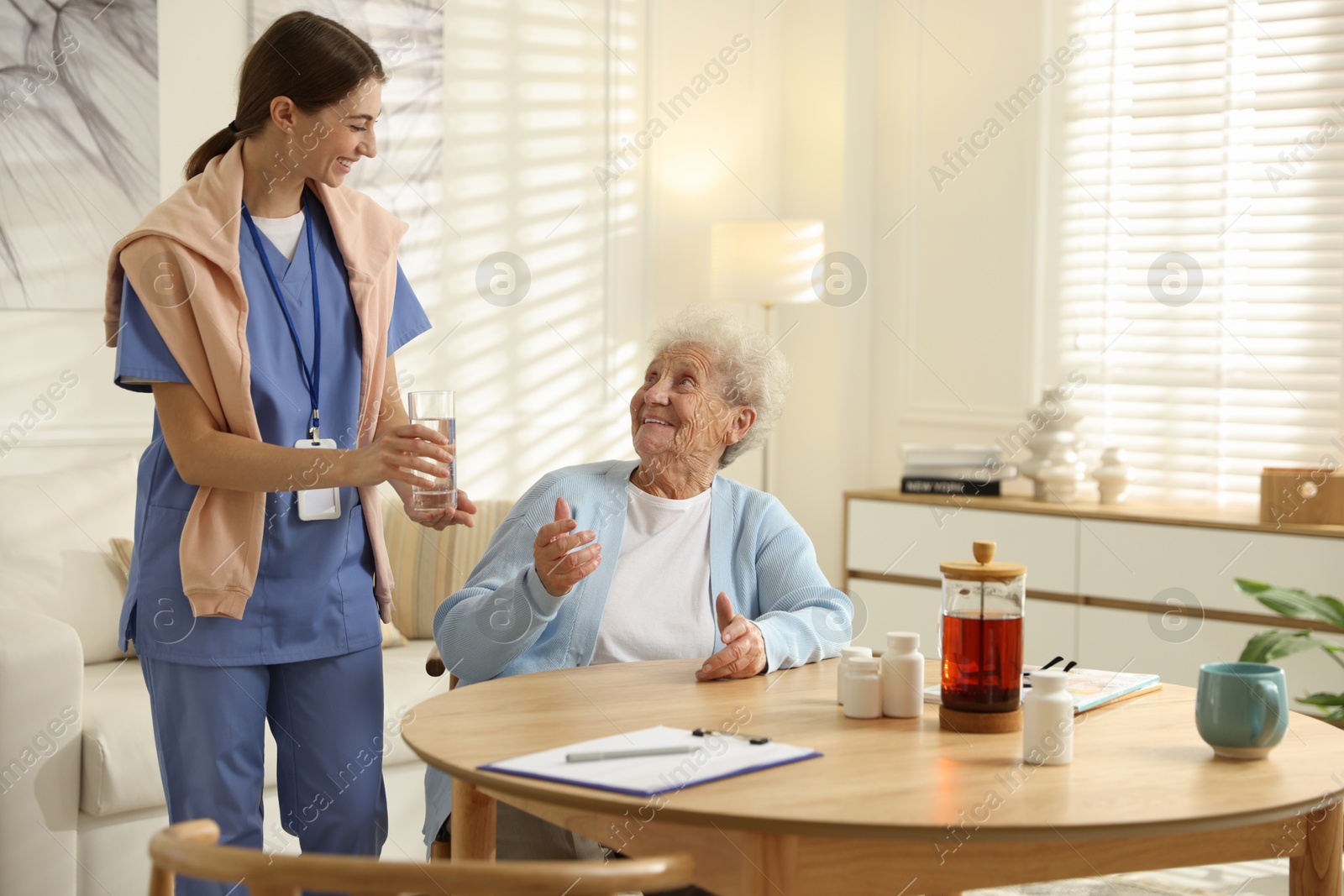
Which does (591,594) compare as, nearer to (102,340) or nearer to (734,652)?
(734,652)

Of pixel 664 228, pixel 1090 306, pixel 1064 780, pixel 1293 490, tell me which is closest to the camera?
pixel 1064 780

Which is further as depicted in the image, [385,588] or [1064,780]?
[385,588]

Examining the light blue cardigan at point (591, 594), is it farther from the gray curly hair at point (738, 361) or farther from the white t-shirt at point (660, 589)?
the gray curly hair at point (738, 361)

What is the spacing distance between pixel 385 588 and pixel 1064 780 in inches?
41.0

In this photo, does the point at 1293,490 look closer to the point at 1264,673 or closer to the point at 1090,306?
the point at 1090,306

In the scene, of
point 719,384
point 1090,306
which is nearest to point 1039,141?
point 1090,306

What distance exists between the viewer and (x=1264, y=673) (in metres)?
1.44

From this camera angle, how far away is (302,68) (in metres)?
1.76

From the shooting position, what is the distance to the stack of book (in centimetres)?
430

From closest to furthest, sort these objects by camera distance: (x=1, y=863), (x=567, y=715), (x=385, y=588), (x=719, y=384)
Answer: (x=567, y=715) → (x=385, y=588) → (x=719, y=384) → (x=1, y=863)

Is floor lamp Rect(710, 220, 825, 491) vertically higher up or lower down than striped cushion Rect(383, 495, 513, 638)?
higher up

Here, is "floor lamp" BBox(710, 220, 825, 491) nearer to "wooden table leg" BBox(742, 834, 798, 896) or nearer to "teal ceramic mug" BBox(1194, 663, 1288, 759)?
"teal ceramic mug" BBox(1194, 663, 1288, 759)

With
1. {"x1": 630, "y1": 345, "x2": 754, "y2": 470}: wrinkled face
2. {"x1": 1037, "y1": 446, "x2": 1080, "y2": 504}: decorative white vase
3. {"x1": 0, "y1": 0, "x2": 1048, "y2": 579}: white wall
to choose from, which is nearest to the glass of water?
{"x1": 630, "y1": 345, "x2": 754, "y2": 470}: wrinkled face

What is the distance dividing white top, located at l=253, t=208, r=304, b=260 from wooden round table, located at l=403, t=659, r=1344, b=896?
0.68 metres
